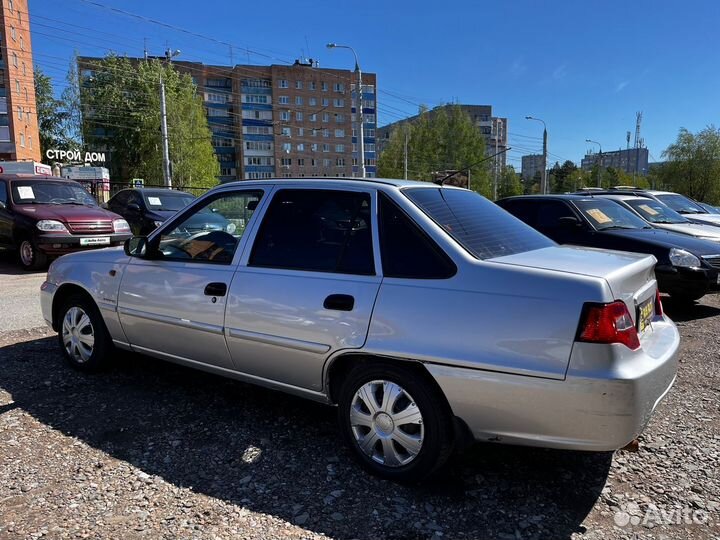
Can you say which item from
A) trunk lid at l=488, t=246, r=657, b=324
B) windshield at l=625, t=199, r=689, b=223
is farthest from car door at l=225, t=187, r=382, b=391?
windshield at l=625, t=199, r=689, b=223

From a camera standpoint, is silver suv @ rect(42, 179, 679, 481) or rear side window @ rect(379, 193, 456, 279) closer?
silver suv @ rect(42, 179, 679, 481)

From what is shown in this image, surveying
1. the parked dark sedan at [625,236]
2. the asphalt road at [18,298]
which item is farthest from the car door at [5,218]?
the parked dark sedan at [625,236]

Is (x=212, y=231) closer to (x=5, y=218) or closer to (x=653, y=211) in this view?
(x=653, y=211)

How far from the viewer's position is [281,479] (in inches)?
114

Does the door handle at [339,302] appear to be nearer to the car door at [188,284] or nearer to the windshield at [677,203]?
the car door at [188,284]

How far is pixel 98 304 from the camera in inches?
168

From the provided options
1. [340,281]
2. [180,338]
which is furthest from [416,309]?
[180,338]

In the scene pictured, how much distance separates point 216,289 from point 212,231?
0.59 m

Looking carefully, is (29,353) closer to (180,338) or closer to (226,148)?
(180,338)

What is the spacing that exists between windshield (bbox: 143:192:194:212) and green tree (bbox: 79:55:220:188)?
40331 millimetres

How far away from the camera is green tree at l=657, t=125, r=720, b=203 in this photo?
161 feet

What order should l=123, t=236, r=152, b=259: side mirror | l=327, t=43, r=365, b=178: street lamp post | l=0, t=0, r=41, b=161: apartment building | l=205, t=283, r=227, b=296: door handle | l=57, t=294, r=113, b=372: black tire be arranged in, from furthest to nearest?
l=0, t=0, r=41, b=161: apartment building → l=327, t=43, r=365, b=178: street lamp post → l=57, t=294, r=113, b=372: black tire → l=123, t=236, r=152, b=259: side mirror → l=205, t=283, r=227, b=296: door handle

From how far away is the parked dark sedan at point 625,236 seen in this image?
6.49 metres

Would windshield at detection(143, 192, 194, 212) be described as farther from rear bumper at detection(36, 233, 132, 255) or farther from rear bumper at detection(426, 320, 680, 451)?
rear bumper at detection(426, 320, 680, 451)
